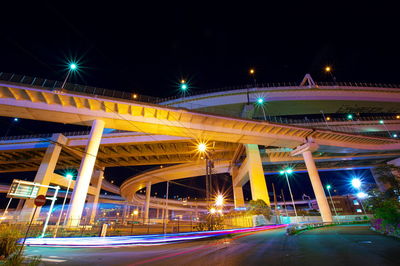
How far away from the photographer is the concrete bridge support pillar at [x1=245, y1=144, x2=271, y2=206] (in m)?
24.5

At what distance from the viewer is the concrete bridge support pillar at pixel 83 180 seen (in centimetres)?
1498

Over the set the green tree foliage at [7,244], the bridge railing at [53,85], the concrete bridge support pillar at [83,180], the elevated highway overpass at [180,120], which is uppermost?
the bridge railing at [53,85]

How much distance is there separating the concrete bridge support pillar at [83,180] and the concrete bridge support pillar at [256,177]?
21524mm

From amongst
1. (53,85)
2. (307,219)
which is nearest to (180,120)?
(53,85)

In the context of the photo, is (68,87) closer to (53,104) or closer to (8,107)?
(53,104)

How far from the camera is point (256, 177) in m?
25.2

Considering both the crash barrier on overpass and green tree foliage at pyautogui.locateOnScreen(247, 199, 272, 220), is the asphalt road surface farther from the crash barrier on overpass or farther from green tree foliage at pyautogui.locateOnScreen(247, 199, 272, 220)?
the crash barrier on overpass

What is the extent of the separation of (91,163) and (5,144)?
79.2ft

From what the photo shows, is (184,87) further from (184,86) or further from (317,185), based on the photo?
(317,185)

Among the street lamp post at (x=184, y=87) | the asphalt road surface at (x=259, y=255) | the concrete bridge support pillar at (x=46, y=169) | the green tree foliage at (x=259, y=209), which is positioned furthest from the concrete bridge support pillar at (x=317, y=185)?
the concrete bridge support pillar at (x=46, y=169)

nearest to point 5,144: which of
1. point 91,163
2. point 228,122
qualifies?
point 91,163

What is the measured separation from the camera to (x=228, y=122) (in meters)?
22.0

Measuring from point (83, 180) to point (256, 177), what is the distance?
22.3 meters

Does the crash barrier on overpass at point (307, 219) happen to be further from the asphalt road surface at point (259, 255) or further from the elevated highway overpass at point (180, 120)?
the asphalt road surface at point (259, 255)
